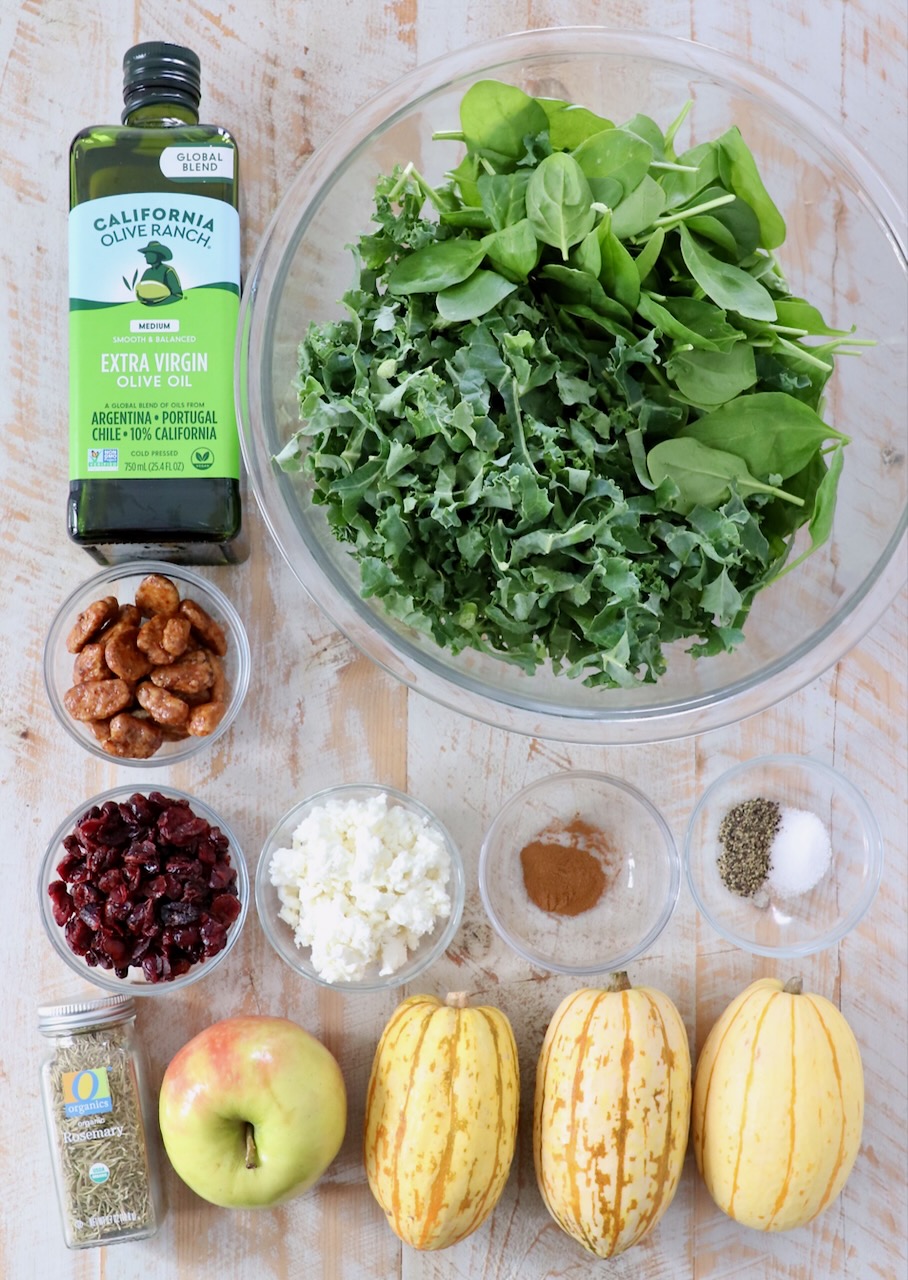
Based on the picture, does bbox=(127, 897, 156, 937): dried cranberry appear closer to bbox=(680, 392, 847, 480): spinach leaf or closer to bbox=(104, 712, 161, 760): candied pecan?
bbox=(104, 712, 161, 760): candied pecan

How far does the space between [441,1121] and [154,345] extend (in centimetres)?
90

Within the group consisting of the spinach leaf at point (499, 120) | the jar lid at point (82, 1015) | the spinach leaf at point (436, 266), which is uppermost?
the spinach leaf at point (499, 120)

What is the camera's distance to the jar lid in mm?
1241

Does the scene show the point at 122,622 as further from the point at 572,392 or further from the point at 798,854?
the point at 798,854

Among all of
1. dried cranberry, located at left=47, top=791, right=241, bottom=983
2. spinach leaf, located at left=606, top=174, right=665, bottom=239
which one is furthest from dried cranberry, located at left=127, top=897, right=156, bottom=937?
spinach leaf, located at left=606, top=174, right=665, bottom=239

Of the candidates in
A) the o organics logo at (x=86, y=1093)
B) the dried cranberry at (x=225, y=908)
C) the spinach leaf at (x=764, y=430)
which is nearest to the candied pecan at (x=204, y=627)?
the dried cranberry at (x=225, y=908)

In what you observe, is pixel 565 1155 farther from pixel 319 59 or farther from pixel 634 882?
pixel 319 59

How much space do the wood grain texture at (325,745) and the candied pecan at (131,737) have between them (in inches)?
3.2

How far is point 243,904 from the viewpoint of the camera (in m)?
1.29

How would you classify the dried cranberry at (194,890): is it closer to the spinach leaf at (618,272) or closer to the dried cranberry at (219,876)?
the dried cranberry at (219,876)

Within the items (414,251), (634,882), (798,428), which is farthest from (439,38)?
(634,882)

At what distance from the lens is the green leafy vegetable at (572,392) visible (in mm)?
936

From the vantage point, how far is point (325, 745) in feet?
4.40

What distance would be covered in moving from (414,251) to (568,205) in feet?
0.49
